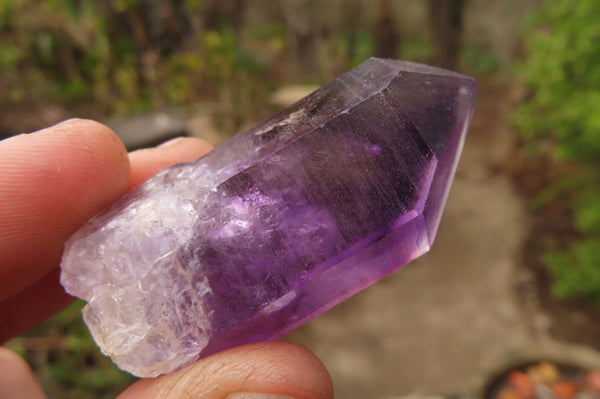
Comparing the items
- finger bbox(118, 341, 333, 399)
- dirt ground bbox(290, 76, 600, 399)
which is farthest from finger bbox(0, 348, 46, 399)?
dirt ground bbox(290, 76, 600, 399)

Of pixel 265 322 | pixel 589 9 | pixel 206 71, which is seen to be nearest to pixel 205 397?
pixel 265 322

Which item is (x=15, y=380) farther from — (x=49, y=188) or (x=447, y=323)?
(x=447, y=323)

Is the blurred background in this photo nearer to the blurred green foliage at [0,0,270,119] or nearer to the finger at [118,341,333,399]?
the blurred green foliage at [0,0,270,119]

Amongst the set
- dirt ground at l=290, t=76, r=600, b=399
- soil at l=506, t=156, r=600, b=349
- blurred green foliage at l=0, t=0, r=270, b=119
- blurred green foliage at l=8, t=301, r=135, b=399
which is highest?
blurred green foliage at l=0, t=0, r=270, b=119

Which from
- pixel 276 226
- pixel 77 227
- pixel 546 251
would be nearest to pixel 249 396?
pixel 276 226

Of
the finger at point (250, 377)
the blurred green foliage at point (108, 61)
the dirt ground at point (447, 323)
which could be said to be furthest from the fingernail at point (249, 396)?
the blurred green foliage at point (108, 61)

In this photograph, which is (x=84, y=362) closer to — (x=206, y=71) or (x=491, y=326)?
(x=491, y=326)

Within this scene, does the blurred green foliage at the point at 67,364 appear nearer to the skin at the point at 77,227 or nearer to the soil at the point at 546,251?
the skin at the point at 77,227

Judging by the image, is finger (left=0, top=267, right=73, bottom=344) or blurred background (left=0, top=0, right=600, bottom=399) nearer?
finger (left=0, top=267, right=73, bottom=344)
